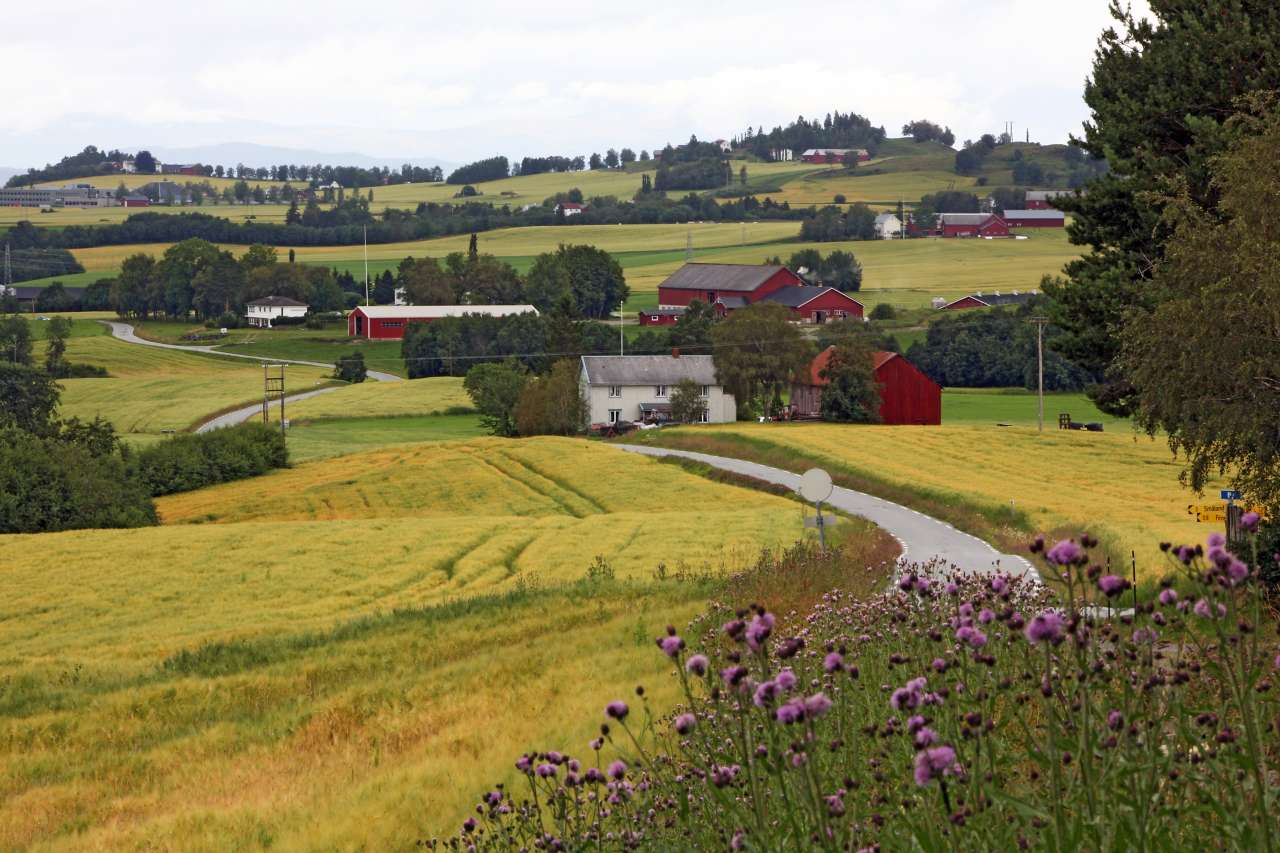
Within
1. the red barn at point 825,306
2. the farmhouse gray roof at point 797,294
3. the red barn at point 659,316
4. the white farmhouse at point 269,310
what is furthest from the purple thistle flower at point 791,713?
the white farmhouse at point 269,310

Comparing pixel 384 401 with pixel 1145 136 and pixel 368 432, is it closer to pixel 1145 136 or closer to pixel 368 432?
pixel 368 432

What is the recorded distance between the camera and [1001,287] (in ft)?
596

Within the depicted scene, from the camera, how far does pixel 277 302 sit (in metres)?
182

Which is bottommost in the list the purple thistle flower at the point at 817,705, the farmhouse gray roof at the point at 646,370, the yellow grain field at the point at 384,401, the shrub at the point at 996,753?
the yellow grain field at the point at 384,401

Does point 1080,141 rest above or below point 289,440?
above

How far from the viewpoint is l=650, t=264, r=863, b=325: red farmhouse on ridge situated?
163625 mm

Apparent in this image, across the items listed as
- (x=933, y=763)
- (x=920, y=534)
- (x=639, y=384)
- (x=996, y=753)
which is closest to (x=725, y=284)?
(x=639, y=384)

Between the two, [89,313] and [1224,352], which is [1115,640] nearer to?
[1224,352]

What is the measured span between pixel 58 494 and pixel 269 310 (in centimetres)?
11834

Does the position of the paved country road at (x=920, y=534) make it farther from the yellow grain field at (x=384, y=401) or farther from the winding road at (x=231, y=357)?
the winding road at (x=231, y=357)

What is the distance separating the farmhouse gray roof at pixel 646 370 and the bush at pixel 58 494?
46344 millimetres

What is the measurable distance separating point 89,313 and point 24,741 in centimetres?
18077

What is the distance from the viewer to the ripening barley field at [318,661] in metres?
15.8

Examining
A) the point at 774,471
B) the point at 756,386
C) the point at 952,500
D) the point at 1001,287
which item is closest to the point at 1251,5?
the point at 952,500
